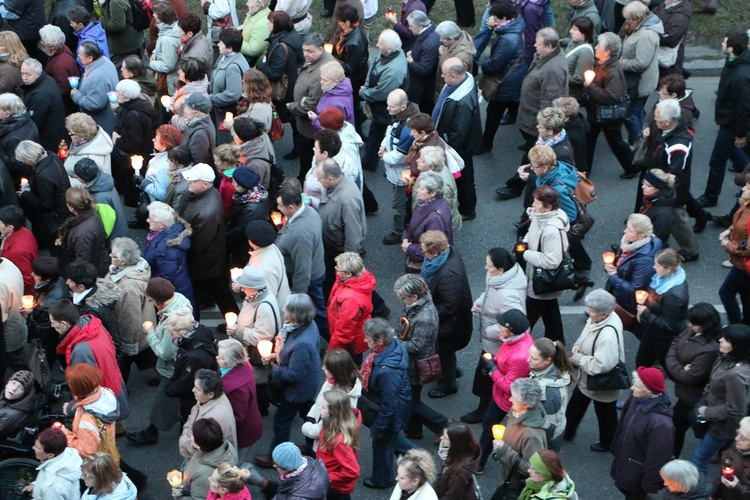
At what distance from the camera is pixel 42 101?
11.8 m

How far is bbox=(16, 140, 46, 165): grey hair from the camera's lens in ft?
34.0

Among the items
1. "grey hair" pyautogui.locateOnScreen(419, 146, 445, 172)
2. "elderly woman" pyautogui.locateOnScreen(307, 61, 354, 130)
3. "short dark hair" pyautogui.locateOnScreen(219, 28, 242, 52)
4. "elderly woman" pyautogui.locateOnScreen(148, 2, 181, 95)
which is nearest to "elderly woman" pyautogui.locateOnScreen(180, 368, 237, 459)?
"grey hair" pyautogui.locateOnScreen(419, 146, 445, 172)

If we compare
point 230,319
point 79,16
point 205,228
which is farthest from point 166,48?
point 230,319

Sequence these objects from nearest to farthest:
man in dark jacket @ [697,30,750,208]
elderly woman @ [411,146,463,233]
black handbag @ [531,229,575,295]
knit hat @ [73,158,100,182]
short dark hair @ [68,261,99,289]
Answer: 1. short dark hair @ [68,261,99,289]
2. black handbag @ [531,229,575,295]
3. knit hat @ [73,158,100,182]
4. elderly woman @ [411,146,463,233]
5. man in dark jacket @ [697,30,750,208]

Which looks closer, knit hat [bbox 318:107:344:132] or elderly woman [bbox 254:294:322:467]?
elderly woman [bbox 254:294:322:467]

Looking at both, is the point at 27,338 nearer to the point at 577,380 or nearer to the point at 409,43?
the point at 577,380

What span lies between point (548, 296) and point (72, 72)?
611cm

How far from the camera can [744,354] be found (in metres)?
8.15

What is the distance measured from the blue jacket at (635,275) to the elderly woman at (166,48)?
578 cm

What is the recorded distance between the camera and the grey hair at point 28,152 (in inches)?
408

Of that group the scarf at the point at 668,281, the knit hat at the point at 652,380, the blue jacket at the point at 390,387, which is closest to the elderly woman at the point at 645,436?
the knit hat at the point at 652,380

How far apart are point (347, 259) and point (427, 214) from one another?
3.86 ft

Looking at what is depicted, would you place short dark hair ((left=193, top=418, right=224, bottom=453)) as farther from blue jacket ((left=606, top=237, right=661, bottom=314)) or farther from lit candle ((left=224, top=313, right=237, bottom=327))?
blue jacket ((left=606, top=237, right=661, bottom=314))

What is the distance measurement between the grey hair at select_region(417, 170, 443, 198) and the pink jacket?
192 centimetres
